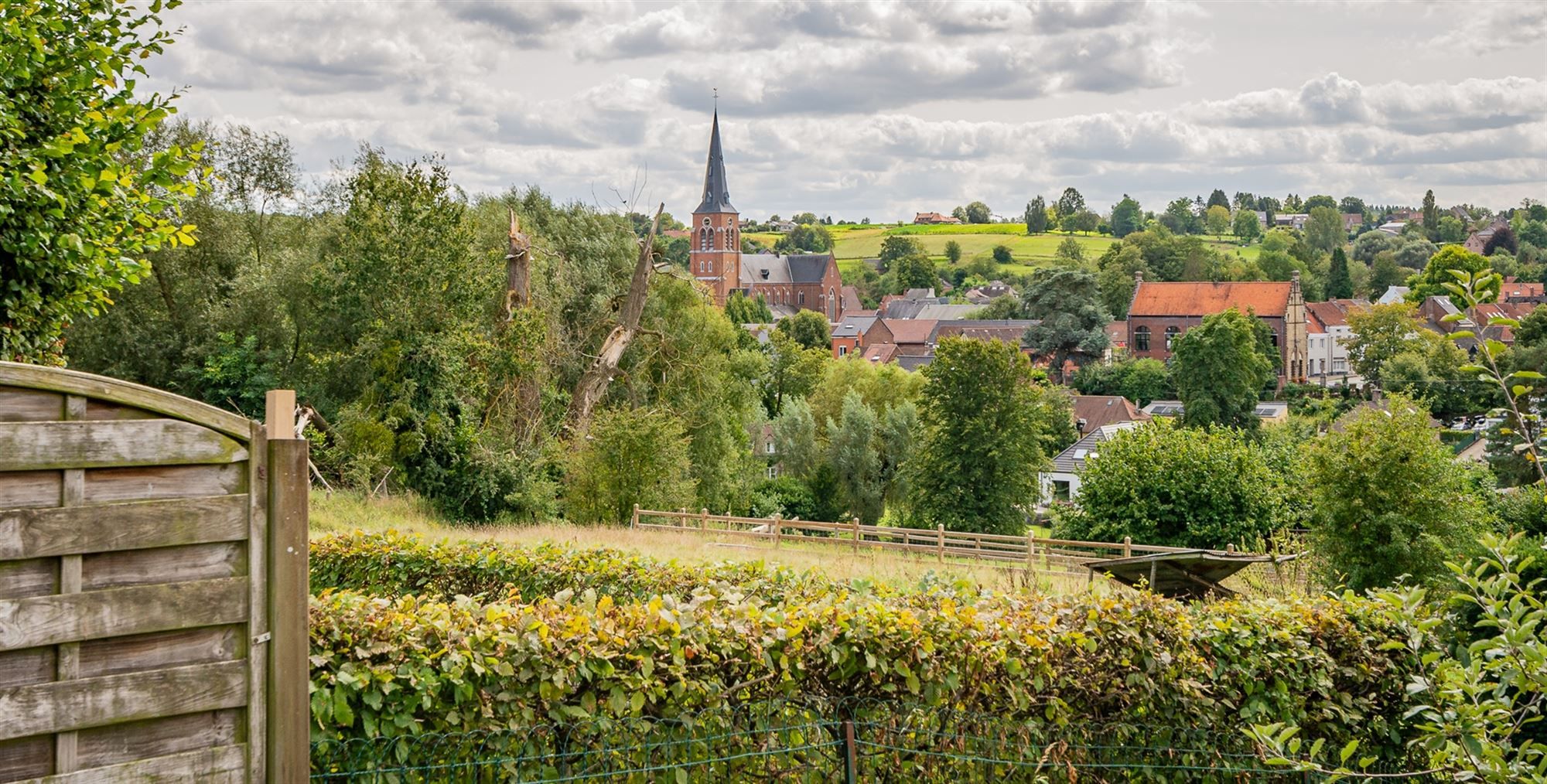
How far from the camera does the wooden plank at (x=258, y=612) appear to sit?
143 inches

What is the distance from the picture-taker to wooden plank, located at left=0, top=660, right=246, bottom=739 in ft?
10.7

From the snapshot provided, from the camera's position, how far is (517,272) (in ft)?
91.5

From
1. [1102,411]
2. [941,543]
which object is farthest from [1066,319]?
[941,543]

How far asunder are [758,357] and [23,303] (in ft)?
112

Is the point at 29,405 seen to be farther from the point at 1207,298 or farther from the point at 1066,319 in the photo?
the point at 1207,298

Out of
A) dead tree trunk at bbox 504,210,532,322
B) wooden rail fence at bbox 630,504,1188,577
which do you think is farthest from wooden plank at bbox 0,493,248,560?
dead tree trunk at bbox 504,210,532,322

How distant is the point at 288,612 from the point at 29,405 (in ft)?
3.24

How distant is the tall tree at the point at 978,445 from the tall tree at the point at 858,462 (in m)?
5.35

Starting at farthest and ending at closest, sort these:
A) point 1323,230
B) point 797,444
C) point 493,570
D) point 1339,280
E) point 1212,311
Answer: point 1323,230 < point 1339,280 < point 1212,311 < point 797,444 < point 493,570

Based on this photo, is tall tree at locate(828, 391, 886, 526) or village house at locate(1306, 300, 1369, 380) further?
village house at locate(1306, 300, 1369, 380)

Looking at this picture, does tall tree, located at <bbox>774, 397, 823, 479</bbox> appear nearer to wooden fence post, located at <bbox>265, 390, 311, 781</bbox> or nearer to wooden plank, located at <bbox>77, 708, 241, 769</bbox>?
wooden fence post, located at <bbox>265, 390, 311, 781</bbox>

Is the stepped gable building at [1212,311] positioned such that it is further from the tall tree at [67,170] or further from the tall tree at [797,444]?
the tall tree at [67,170]

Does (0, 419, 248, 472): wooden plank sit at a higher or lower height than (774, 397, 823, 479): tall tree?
higher

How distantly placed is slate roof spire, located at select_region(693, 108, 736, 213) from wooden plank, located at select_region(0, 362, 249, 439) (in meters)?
86.5
